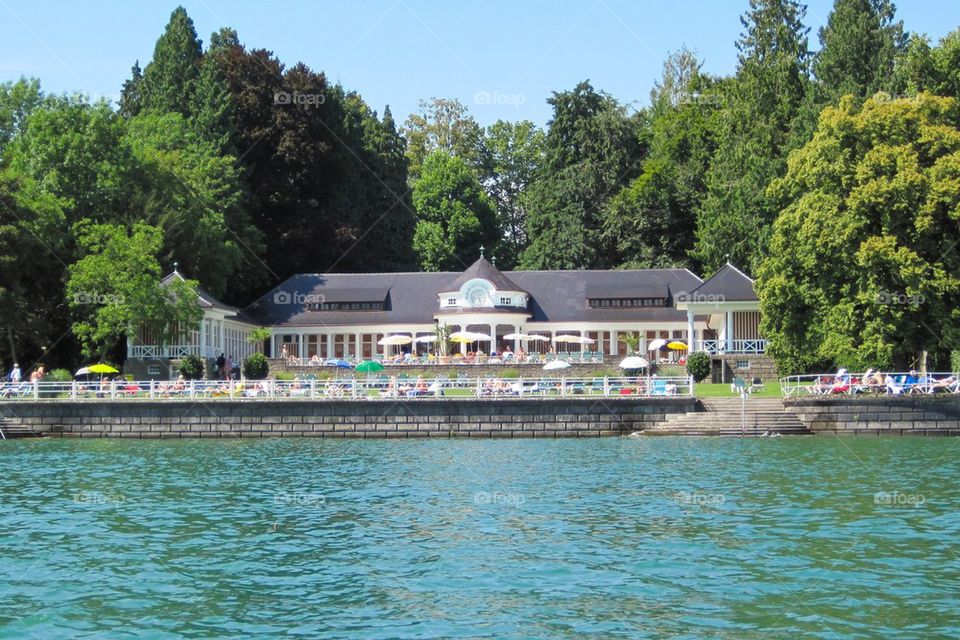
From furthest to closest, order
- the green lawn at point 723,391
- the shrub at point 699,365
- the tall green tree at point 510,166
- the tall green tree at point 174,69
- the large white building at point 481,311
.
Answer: the tall green tree at point 510,166
the tall green tree at point 174,69
the large white building at point 481,311
the shrub at point 699,365
the green lawn at point 723,391

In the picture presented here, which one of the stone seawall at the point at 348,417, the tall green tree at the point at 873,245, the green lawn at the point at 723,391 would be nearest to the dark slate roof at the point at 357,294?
the green lawn at the point at 723,391

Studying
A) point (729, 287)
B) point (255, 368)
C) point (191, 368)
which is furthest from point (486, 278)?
point (191, 368)

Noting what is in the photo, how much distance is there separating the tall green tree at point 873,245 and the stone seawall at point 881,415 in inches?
109

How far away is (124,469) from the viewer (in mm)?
35562

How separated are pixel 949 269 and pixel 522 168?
5793 cm

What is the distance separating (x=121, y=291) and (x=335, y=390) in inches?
615

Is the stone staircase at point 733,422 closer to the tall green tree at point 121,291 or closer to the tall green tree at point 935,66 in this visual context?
the tall green tree at point 935,66

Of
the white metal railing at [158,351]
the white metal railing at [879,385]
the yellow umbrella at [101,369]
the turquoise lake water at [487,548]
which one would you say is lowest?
the turquoise lake water at [487,548]

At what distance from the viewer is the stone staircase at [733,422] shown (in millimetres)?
44688

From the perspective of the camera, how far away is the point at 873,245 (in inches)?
1850

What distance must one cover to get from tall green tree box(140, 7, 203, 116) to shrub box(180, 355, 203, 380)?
23.8 meters

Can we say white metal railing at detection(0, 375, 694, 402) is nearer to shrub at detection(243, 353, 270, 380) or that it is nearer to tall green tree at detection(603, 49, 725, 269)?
shrub at detection(243, 353, 270, 380)

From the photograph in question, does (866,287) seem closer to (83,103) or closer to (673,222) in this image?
(673,222)

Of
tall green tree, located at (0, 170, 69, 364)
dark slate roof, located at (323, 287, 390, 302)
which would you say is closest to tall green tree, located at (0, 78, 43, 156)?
tall green tree, located at (0, 170, 69, 364)
